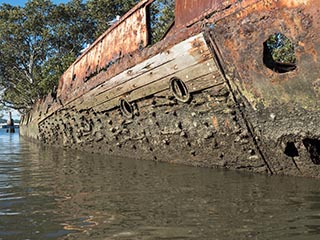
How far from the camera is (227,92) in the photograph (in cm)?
379

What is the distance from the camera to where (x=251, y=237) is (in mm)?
2109

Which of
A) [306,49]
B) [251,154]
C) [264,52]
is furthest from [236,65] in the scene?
[251,154]

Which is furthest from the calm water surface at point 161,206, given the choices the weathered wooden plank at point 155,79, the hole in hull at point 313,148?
the weathered wooden plank at point 155,79

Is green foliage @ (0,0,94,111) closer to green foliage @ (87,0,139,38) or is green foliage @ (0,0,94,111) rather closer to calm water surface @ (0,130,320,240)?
green foliage @ (87,0,139,38)

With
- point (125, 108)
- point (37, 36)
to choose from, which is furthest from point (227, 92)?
point (37, 36)

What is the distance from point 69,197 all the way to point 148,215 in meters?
0.96

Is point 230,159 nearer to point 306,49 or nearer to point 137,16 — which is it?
point 306,49

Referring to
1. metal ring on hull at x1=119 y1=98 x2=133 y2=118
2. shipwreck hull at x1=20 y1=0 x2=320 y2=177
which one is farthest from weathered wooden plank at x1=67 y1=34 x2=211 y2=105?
metal ring on hull at x1=119 y1=98 x2=133 y2=118

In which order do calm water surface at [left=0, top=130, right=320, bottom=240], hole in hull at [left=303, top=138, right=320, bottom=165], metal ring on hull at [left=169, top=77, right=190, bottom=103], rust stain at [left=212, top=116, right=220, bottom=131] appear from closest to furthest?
1. calm water surface at [left=0, top=130, right=320, bottom=240]
2. hole in hull at [left=303, top=138, right=320, bottom=165]
3. rust stain at [left=212, top=116, right=220, bottom=131]
4. metal ring on hull at [left=169, top=77, right=190, bottom=103]

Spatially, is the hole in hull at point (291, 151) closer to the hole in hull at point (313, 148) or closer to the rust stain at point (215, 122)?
the hole in hull at point (313, 148)

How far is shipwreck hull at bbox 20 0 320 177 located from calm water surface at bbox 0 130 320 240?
0.94 feet

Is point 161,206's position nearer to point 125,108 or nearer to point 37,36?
point 125,108

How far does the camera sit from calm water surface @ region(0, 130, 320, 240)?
2.25 meters

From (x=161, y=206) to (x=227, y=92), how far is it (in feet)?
4.86
